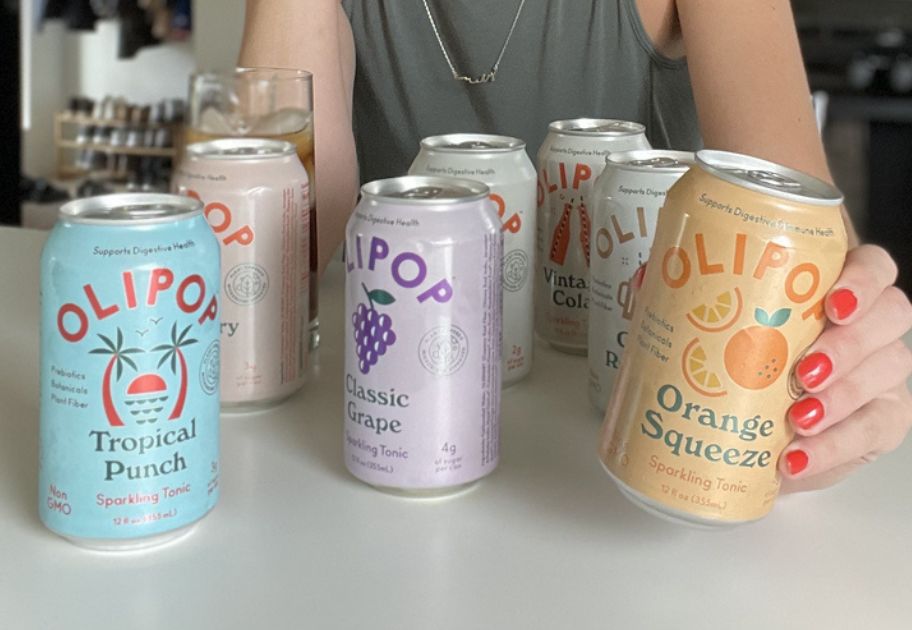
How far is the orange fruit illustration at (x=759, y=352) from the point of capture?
2.03 ft

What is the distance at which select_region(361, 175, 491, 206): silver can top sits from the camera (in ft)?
2.25

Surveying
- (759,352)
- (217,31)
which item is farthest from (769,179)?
(217,31)

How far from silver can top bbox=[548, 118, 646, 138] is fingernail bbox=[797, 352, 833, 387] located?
1.15 ft

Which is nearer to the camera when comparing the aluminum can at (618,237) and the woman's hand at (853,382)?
the woman's hand at (853,382)

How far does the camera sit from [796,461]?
0.66m

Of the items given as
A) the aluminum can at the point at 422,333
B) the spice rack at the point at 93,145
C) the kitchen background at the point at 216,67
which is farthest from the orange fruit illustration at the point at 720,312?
the spice rack at the point at 93,145

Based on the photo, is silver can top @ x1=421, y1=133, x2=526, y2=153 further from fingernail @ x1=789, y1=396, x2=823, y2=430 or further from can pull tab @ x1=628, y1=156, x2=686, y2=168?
fingernail @ x1=789, y1=396, x2=823, y2=430

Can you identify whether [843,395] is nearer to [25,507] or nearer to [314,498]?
[314,498]

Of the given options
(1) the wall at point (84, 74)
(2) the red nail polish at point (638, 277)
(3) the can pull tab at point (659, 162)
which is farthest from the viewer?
(1) the wall at point (84, 74)

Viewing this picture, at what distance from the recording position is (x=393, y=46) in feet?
5.00

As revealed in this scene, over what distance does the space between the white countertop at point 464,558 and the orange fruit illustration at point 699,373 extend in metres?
0.11

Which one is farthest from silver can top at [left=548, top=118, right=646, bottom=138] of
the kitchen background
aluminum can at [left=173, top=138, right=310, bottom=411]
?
the kitchen background

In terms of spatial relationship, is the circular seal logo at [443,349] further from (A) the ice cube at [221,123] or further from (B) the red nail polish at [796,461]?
(A) the ice cube at [221,123]

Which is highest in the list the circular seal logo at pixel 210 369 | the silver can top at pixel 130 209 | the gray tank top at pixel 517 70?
the gray tank top at pixel 517 70
